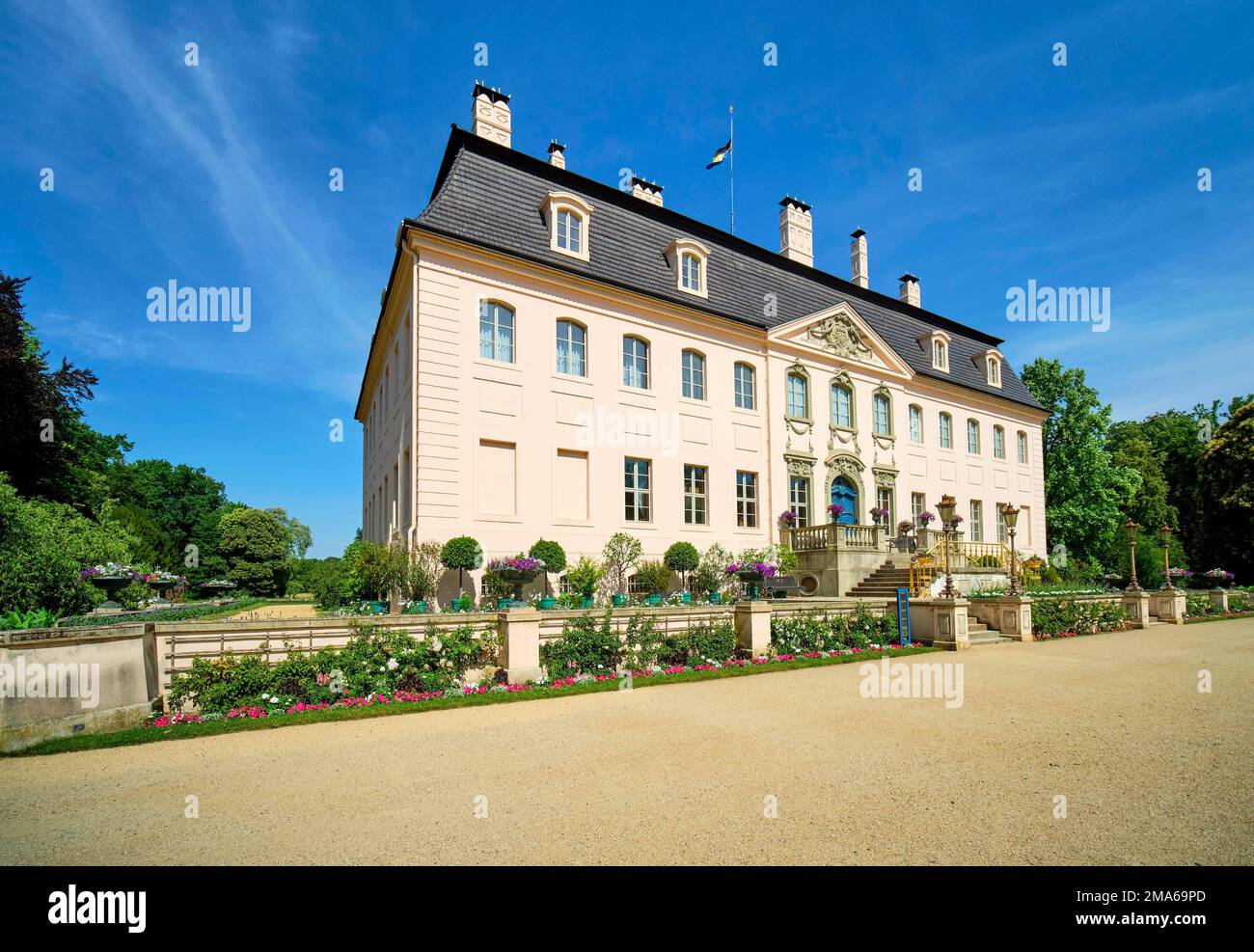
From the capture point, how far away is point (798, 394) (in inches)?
893

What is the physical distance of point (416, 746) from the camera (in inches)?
258

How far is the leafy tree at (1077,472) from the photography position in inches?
1340

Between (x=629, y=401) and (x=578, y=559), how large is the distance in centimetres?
490

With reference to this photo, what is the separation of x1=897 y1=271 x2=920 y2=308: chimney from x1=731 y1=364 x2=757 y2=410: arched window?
14.8 meters

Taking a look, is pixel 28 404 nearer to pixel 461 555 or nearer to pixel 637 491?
pixel 461 555

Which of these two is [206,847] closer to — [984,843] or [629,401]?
[984,843]

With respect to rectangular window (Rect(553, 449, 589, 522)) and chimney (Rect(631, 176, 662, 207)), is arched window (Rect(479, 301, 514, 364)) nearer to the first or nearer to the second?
rectangular window (Rect(553, 449, 589, 522))

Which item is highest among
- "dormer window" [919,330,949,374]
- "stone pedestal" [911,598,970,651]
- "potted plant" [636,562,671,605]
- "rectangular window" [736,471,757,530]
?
"dormer window" [919,330,949,374]

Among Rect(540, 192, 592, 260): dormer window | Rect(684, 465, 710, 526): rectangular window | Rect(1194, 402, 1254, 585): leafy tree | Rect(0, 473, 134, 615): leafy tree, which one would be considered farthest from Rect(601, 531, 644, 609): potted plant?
Rect(1194, 402, 1254, 585): leafy tree

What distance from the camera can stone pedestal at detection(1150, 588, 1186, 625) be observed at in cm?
2102

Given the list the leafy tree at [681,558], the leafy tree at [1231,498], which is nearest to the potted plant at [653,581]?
the leafy tree at [681,558]

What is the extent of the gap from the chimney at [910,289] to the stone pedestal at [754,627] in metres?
25.1
